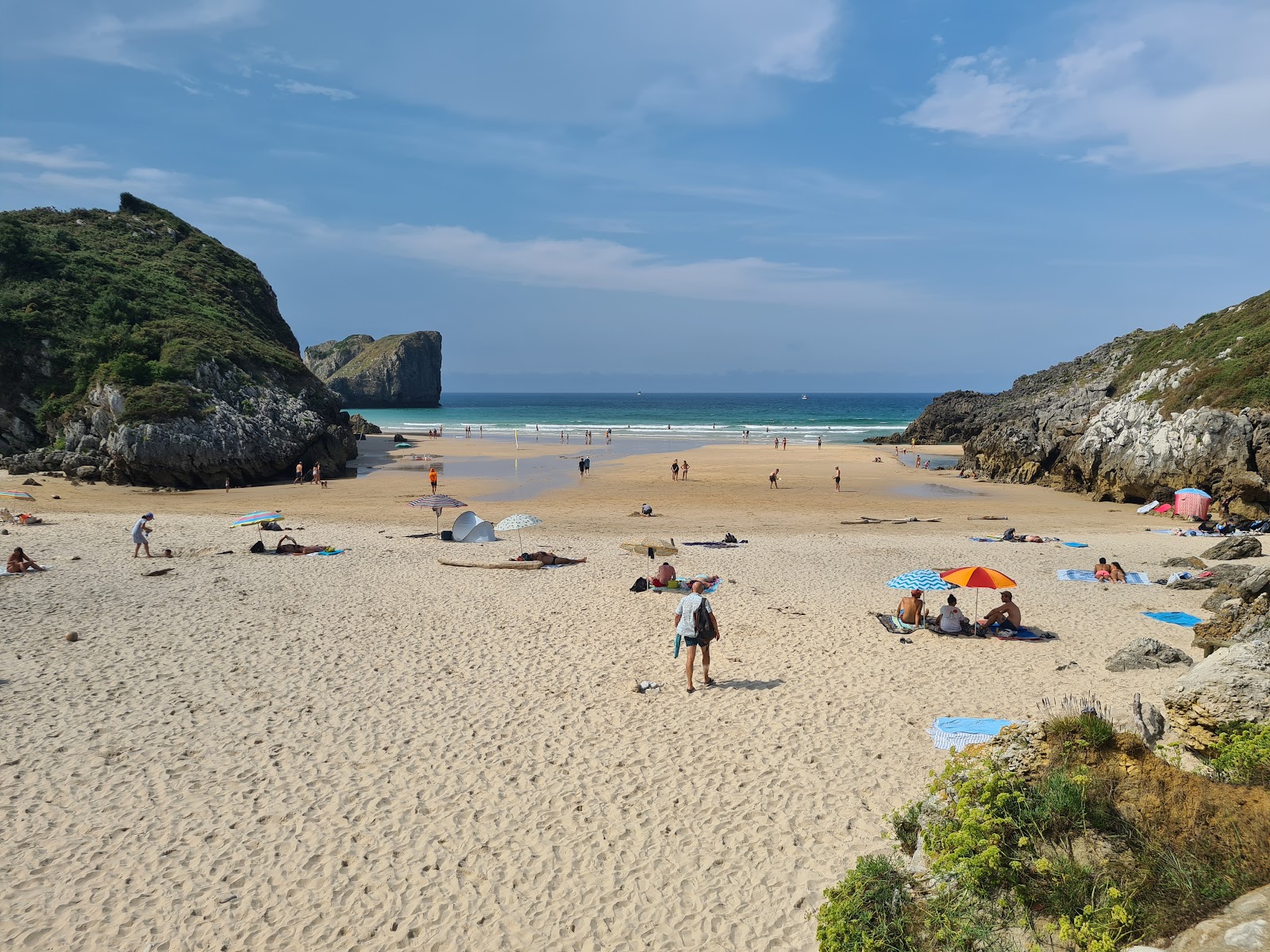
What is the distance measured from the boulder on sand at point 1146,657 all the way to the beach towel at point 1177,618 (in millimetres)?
2702

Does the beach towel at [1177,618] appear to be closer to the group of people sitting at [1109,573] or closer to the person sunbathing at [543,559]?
the group of people sitting at [1109,573]

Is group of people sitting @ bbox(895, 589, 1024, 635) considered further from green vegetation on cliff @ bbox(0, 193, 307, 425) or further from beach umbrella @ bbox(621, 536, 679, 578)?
green vegetation on cliff @ bbox(0, 193, 307, 425)

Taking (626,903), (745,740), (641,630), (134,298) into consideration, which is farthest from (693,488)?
(134,298)

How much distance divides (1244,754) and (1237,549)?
16687mm

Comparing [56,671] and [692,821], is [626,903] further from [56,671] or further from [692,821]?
[56,671]

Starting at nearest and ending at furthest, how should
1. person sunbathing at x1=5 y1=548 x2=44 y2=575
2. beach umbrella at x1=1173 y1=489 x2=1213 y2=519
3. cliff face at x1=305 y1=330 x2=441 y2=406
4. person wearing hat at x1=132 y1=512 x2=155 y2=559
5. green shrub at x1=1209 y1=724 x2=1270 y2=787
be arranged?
green shrub at x1=1209 y1=724 x2=1270 y2=787
person sunbathing at x1=5 y1=548 x2=44 y2=575
person wearing hat at x1=132 y1=512 x2=155 y2=559
beach umbrella at x1=1173 y1=489 x2=1213 y2=519
cliff face at x1=305 y1=330 x2=441 y2=406

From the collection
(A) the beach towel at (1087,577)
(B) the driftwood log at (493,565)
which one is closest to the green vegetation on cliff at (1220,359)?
(A) the beach towel at (1087,577)

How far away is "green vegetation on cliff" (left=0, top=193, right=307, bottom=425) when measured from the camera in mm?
36375

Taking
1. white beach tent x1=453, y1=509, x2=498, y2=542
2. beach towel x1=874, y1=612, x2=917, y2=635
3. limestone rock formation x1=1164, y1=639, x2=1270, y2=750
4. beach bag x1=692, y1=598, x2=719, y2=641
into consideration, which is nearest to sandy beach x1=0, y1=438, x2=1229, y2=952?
beach towel x1=874, y1=612, x2=917, y2=635

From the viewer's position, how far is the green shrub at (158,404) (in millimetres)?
32812

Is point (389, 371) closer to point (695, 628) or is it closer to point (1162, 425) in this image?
point (1162, 425)

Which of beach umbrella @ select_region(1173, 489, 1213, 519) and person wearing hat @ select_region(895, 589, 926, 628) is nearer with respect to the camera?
person wearing hat @ select_region(895, 589, 926, 628)

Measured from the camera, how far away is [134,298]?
4338 centimetres

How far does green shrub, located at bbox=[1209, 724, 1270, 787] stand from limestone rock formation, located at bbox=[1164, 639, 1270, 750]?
119 mm
